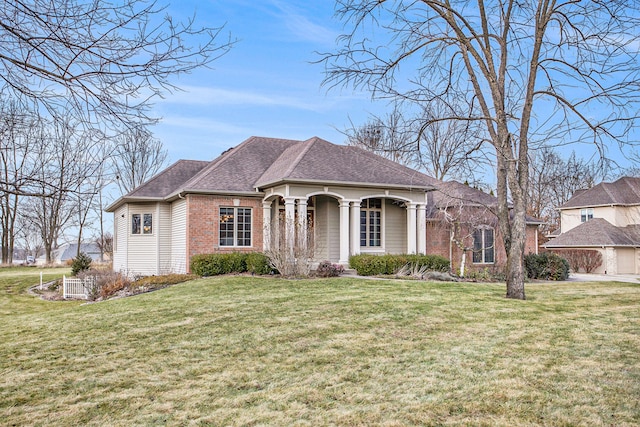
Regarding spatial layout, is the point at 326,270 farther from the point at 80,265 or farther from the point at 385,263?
the point at 80,265

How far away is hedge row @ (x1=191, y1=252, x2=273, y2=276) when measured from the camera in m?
19.1

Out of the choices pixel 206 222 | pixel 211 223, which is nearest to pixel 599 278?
pixel 211 223

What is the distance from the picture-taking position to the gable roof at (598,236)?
32844mm

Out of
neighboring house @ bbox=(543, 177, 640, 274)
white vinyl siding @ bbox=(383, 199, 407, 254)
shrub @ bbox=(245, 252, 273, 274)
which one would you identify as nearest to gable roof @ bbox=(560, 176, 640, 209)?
neighboring house @ bbox=(543, 177, 640, 274)

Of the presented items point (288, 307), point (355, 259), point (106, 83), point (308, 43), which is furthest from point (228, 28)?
point (355, 259)

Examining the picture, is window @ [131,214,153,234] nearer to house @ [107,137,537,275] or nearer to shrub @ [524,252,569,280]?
house @ [107,137,537,275]

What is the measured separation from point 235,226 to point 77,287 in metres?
6.34

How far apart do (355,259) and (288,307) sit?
27.7 ft

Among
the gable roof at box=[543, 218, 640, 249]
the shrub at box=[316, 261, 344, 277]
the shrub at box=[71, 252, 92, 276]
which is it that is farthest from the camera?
the gable roof at box=[543, 218, 640, 249]

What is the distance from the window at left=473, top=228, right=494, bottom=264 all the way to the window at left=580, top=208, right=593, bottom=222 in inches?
632

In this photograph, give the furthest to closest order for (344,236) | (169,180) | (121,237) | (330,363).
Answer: (121,237) < (169,180) < (344,236) < (330,363)

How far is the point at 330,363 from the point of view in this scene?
7422 mm

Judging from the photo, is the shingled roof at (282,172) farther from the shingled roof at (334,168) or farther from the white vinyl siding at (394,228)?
the white vinyl siding at (394,228)

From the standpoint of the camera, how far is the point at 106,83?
5379 millimetres
